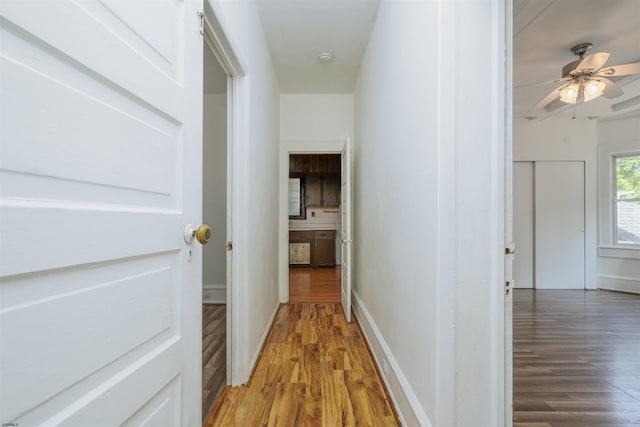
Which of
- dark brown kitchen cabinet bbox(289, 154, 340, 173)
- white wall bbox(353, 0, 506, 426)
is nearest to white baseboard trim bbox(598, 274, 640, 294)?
dark brown kitchen cabinet bbox(289, 154, 340, 173)

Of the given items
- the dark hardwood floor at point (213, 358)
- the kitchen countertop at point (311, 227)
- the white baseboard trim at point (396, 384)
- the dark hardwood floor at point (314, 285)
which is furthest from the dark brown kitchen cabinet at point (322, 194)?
the white baseboard trim at point (396, 384)

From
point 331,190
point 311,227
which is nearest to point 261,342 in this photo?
point 311,227

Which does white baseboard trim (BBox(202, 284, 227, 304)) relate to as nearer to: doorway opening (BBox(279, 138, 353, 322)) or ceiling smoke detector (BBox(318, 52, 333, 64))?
doorway opening (BBox(279, 138, 353, 322))

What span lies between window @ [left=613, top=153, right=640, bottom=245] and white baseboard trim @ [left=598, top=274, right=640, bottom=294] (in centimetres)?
56

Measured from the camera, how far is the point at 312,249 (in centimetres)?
642

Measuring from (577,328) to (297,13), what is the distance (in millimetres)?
4033

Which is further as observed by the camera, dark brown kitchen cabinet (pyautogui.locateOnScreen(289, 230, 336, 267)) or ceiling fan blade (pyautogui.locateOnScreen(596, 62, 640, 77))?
dark brown kitchen cabinet (pyautogui.locateOnScreen(289, 230, 336, 267))

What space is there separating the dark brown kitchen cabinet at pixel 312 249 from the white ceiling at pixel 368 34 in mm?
3560

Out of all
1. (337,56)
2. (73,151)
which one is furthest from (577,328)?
(73,151)

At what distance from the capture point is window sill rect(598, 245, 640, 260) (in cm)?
438

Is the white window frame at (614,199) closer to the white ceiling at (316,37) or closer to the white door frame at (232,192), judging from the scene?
the white ceiling at (316,37)

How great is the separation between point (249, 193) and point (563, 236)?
5184 millimetres

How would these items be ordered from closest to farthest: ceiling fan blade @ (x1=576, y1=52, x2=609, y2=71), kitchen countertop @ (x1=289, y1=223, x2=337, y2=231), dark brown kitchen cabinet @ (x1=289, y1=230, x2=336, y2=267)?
1. ceiling fan blade @ (x1=576, y1=52, x2=609, y2=71)
2. dark brown kitchen cabinet @ (x1=289, y1=230, x2=336, y2=267)
3. kitchen countertop @ (x1=289, y1=223, x2=337, y2=231)

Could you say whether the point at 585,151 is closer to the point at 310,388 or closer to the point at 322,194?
the point at 322,194
